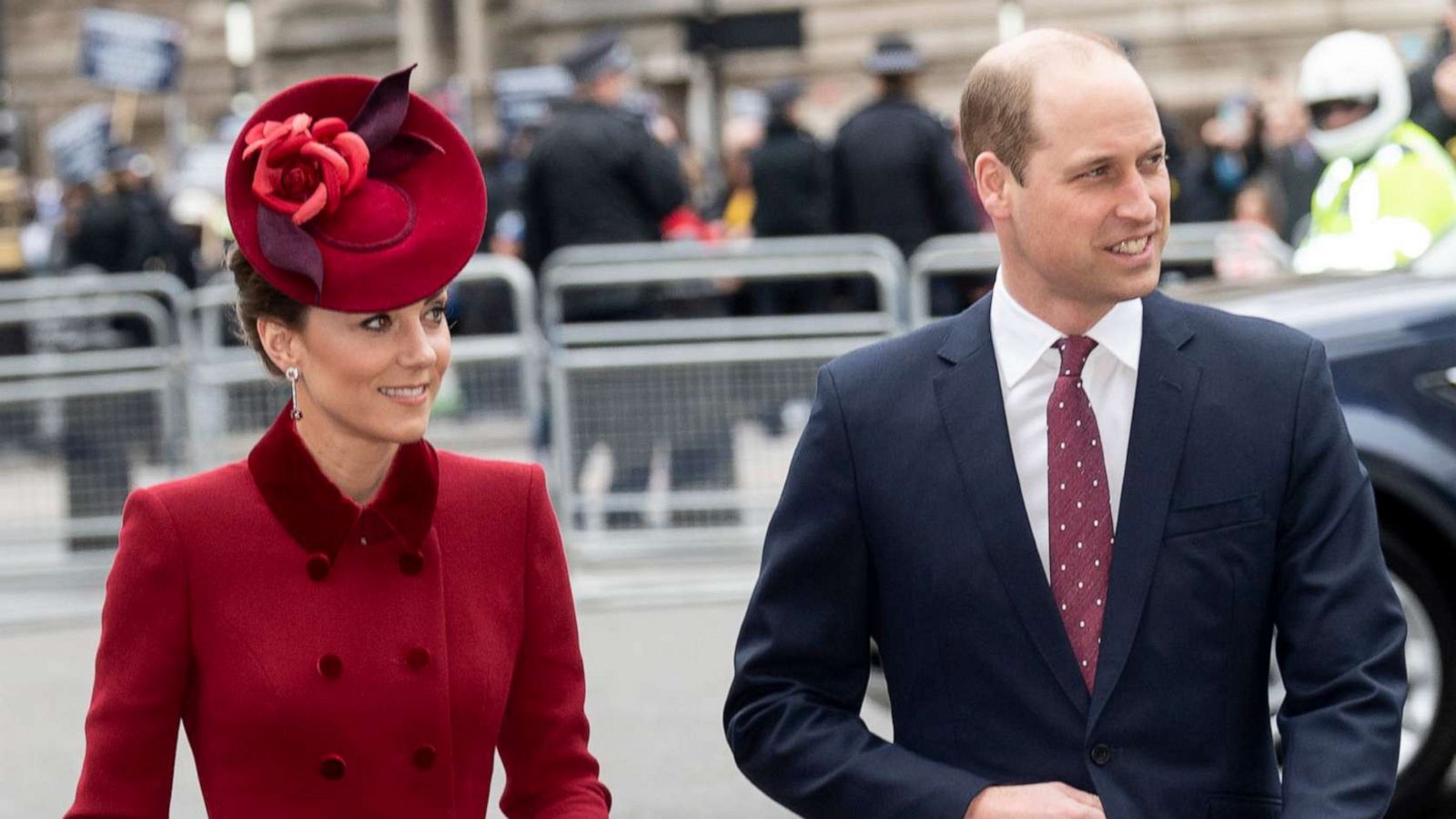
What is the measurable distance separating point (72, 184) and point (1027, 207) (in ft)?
57.8

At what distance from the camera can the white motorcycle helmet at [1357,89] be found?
7.66m

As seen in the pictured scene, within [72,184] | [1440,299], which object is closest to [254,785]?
[1440,299]

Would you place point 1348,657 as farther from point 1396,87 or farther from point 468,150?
point 1396,87

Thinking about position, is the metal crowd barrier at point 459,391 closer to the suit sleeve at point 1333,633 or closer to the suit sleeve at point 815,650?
the suit sleeve at point 815,650

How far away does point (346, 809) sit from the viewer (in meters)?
2.88

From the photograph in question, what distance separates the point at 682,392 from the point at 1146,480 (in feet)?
24.5

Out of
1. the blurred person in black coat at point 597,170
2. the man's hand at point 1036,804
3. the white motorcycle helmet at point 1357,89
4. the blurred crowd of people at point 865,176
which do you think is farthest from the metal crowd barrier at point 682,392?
the man's hand at point 1036,804

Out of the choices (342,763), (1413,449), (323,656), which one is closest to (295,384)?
(323,656)

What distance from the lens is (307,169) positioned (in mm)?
2795

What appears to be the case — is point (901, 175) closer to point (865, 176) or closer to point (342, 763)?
point (865, 176)

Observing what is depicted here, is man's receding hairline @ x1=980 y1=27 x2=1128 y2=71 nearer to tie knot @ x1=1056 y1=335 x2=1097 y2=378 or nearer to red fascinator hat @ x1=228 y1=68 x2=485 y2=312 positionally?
tie knot @ x1=1056 y1=335 x2=1097 y2=378

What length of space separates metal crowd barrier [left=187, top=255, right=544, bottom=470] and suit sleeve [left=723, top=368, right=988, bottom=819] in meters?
7.08

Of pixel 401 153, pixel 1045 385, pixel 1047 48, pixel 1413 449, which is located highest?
pixel 1047 48

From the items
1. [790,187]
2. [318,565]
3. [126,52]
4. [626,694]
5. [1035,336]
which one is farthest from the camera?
[126,52]
